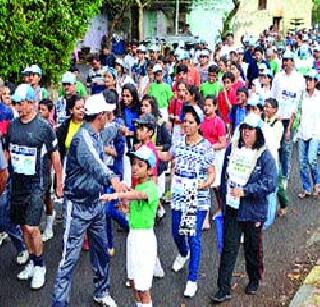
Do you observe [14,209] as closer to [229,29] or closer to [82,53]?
[82,53]

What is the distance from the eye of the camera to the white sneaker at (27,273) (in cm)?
709

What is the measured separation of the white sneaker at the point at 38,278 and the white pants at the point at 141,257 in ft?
4.67

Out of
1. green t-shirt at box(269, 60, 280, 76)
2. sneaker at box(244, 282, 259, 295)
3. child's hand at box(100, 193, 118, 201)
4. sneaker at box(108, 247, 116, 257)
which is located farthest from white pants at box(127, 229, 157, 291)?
green t-shirt at box(269, 60, 280, 76)

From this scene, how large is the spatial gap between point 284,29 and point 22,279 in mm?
37298

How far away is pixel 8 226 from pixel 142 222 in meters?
1.94

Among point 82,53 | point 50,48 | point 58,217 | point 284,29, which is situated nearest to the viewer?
point 58,217

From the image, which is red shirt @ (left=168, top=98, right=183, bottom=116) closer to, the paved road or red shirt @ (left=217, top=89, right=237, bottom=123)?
red shirt @ (left=217, top=89, right=237, bottom=123)

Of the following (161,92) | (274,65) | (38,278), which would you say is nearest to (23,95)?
(38,278)

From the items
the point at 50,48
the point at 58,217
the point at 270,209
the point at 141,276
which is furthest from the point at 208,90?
Answer: the point at 141,276

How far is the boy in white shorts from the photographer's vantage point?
5734 mm

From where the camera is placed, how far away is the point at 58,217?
Result: 8.92 m

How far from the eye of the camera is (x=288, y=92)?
10938mm

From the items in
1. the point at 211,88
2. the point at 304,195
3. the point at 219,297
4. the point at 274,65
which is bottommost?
the point at 219,297

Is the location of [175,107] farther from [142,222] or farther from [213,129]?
[142,222]
